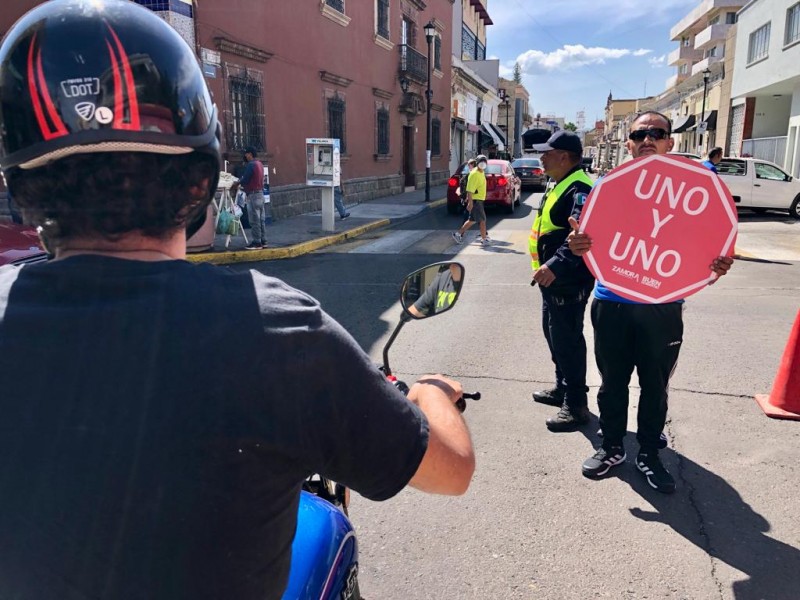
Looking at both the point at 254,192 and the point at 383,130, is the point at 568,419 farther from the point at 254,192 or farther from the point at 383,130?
the point at 383,130

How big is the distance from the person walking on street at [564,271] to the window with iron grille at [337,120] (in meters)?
14.6

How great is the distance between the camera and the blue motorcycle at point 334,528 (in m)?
1.36

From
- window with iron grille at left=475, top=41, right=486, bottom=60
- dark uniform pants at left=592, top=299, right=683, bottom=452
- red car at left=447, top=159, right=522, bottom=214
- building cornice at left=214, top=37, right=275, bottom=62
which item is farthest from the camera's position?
window with iron grille at left=475, top=41, right=486, bottom=60

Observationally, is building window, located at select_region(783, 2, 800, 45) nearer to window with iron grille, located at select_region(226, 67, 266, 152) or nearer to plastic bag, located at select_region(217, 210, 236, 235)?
window with iron grille, located at select_region(226, 67, 266, 152)

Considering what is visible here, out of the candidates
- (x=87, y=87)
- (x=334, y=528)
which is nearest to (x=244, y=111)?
(x=334, y=528)

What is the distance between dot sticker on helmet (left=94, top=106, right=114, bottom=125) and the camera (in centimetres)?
98

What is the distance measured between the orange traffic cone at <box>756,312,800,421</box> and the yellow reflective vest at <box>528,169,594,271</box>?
1799mm

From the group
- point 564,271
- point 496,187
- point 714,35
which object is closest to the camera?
point 564,271

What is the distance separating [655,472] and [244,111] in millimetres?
12402

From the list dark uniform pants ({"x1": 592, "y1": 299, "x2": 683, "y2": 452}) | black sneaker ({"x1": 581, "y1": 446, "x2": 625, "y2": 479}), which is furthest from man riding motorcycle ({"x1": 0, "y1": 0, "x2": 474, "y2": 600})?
black sneaker ({"x1": 581, "y1": 446, "x2": 625, "y2": 479})

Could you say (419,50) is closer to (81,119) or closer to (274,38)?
(274,38)

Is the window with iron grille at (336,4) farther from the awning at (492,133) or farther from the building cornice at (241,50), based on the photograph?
the awning at (492,133)

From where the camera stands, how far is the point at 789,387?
420 cm

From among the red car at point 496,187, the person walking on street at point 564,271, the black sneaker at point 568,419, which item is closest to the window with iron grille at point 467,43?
the red car at point 496,187
